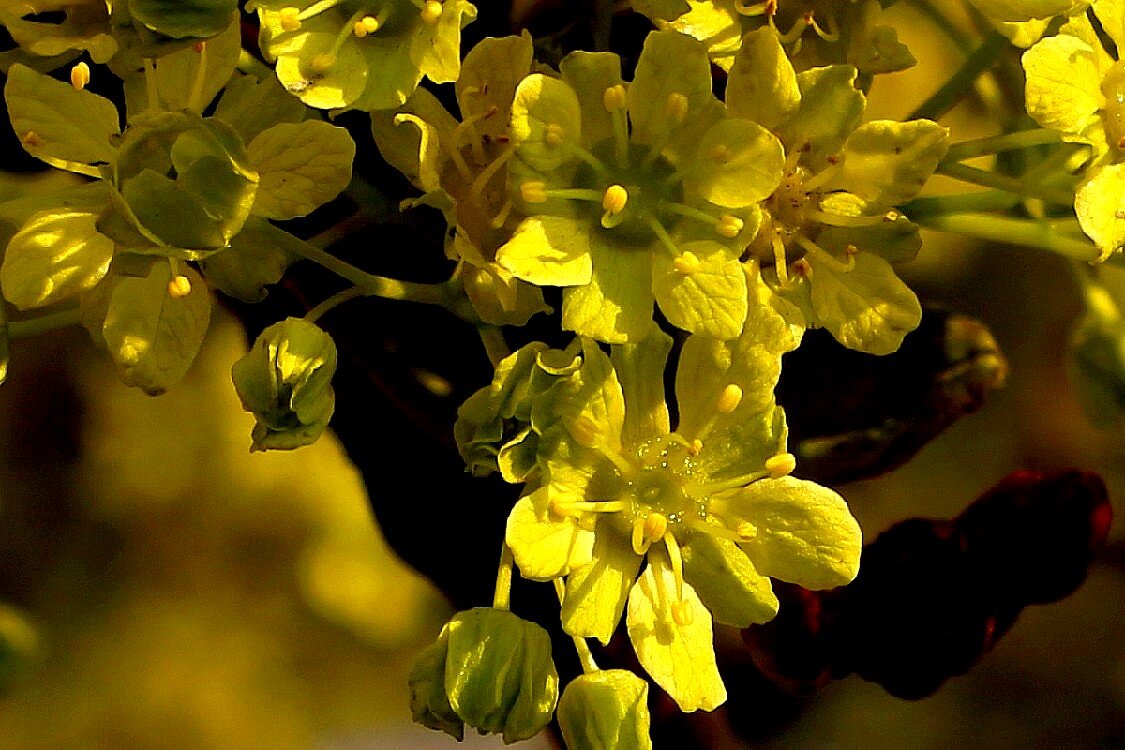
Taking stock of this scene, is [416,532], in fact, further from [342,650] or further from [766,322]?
[342,650]

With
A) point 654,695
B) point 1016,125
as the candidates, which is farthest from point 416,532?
point 1016,125

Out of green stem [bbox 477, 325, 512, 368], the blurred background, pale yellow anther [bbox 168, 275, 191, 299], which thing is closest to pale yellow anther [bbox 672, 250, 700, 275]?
green stem [bbox 477, 325, 512, 368]

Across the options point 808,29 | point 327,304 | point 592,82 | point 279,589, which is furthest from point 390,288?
point 279,589

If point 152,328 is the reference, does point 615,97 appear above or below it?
above

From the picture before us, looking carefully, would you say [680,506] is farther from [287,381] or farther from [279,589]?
[279,589]

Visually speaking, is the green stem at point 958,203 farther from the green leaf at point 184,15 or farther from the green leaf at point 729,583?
the green leaf at point 184,15

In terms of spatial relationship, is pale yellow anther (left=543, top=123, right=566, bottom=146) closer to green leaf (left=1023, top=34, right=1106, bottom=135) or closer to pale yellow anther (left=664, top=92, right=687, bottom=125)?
pale yellow anther (left=664, top=92, right=687, bottom=125)
